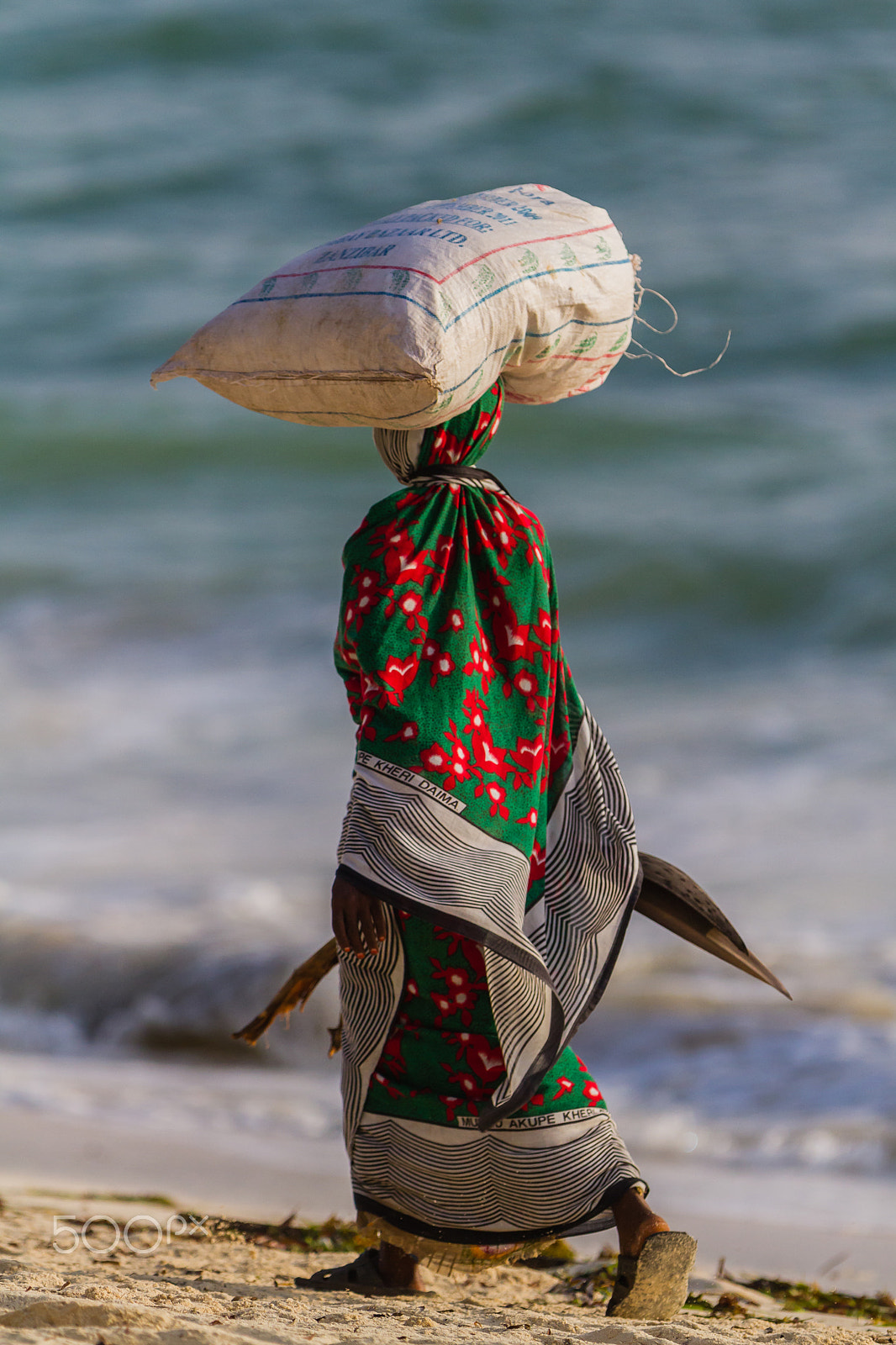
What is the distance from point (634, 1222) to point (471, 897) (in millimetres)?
588

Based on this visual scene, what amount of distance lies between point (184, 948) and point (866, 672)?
441 centimetres

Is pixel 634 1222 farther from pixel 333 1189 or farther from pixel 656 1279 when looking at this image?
pixel 333 1189

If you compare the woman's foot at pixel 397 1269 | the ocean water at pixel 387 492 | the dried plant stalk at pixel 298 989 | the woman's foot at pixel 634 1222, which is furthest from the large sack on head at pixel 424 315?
the ocean water at pixel 387 492

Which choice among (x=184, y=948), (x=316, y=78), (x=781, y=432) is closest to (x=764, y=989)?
(x=184, y=948)

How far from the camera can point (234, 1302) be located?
7.55 feet

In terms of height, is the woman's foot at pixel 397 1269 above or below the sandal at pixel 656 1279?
below

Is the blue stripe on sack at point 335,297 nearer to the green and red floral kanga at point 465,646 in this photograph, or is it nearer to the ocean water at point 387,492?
the green and red floral kanga at point 465,646

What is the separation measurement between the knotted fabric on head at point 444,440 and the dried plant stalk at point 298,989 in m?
0.84

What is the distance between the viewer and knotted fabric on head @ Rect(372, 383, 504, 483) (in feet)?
7.83

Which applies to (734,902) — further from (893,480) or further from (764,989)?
(893,480)

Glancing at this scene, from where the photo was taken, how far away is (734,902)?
5156mm

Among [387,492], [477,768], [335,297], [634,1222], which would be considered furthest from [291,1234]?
[387,492]

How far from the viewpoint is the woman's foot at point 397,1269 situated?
2.48m

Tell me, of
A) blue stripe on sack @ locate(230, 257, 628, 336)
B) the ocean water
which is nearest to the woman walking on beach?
blue stripe on sack @ locate(230, 257, 628, 336)
